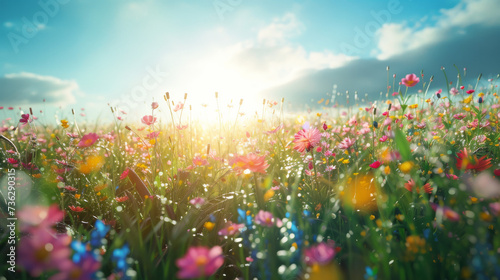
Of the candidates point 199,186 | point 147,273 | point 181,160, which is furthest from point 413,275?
point 181,160

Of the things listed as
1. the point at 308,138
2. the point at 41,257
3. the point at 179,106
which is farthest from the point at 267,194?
the point at 179,106

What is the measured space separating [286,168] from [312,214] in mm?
527

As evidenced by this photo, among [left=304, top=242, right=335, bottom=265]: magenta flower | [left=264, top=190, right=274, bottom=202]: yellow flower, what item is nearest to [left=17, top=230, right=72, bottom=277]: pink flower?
[left=304, top=242, right=335, bottom=265]: magenta flower

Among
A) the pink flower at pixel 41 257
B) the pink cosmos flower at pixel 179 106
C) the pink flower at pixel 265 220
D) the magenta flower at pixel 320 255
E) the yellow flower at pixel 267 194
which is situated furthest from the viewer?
the pink cosmos flower at pixel 179 106

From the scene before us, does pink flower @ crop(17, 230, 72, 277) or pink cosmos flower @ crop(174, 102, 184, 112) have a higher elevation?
pink cosmos flower @ crop(174, 102, 184, 112)

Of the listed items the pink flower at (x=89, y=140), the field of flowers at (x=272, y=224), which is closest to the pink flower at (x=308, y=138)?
the field of flowers at (x=272, y=224)

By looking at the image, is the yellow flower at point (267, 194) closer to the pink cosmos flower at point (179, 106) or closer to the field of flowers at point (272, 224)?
the field of flowers at point (272, 224)

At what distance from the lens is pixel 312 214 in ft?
4.73

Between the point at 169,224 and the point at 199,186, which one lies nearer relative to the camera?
the point at 169,224

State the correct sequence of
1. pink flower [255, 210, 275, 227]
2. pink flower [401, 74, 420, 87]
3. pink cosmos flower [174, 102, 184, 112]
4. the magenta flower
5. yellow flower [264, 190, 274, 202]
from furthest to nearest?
pink cosmos flower [174, 102, 184, 112] → pink flower [401, 74, 420, 87] → yellow flower [264, 190, 274, 202] → pink flower [255, 210, 275, 227] → the magenta flower

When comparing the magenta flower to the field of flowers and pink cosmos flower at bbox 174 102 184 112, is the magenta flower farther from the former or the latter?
pink cosmos flower at bbox 174 102 184 112

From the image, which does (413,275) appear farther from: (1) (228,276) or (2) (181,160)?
(2) (181,160)

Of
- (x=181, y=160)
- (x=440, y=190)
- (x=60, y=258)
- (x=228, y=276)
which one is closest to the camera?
(x=60, y=258)

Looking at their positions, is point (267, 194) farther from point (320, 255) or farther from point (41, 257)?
point (41, 257)
